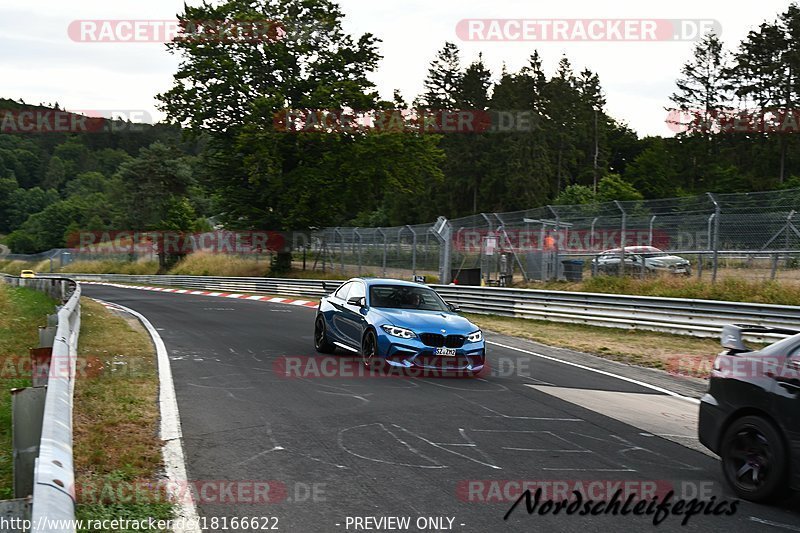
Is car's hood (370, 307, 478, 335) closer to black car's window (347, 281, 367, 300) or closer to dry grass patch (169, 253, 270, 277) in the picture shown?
black car's window (347, 281, 367, 300)

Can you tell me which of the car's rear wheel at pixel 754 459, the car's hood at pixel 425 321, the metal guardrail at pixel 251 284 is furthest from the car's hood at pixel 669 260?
the car's rear wheel at pixel 754 459

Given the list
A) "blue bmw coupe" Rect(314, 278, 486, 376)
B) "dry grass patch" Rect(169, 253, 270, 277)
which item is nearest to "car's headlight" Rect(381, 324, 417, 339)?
"blue bmw coupe" Rect(314, 278, 486, 376)

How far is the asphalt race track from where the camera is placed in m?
5.14

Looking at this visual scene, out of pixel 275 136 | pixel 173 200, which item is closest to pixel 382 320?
pixel 275 136

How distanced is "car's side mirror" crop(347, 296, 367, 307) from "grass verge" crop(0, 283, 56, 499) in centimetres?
460

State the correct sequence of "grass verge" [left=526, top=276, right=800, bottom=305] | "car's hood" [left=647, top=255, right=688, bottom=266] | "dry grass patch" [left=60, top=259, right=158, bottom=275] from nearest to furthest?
1. "grass verge" [left=526, top=276, right=800, bottom=305]
2. "car's hood" [left=647, top=255, right=688, bottom=266]
3. "dry grass patch" [left=60, top=259, right=158, bottom=275]

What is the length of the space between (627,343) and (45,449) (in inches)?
558

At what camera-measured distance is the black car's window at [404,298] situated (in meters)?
12.4

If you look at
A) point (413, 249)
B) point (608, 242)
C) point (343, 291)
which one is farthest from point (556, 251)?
point (343, 291)

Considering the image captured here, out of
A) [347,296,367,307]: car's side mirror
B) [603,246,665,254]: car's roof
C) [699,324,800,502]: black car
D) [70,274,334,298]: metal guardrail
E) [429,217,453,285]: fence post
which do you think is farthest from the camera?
[70,274,334,298]: metal guardrail

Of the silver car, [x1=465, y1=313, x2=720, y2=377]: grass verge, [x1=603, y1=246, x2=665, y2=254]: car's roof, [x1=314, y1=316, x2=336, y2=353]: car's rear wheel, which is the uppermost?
[x1=603, y1=246, x2=665, y2=254]: car's roof

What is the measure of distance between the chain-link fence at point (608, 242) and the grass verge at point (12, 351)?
12.6 m

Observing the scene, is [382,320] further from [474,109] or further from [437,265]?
[474,109]

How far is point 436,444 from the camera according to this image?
7023mm
